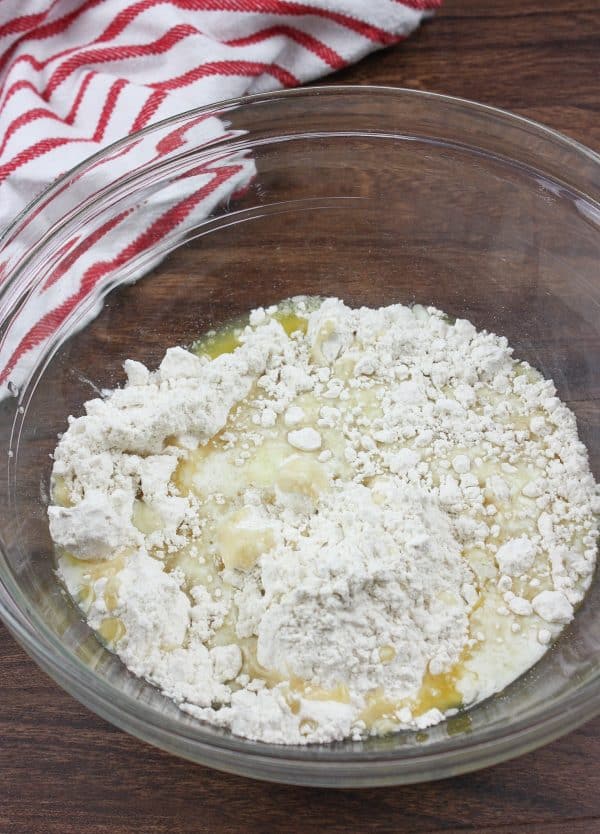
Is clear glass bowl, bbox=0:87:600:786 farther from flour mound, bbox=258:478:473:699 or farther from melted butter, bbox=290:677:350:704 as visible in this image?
melted butter, bbox=290:677:350:704

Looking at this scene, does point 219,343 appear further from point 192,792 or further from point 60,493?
point 192,792

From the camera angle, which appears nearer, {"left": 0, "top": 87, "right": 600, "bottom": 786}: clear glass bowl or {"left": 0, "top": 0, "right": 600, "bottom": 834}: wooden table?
{"left": 0, "top": 0, "right": 600, "bottom": 834}: wooden table

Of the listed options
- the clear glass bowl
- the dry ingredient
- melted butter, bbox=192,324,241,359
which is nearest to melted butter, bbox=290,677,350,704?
the dry ingredient

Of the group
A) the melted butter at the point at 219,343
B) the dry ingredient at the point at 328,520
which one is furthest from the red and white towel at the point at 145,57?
the dry ingredient at the point at 328,520

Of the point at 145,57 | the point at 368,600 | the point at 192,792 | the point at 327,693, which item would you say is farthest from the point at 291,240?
the point at 192,792

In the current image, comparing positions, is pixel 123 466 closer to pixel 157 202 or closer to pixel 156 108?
pixel 157 202

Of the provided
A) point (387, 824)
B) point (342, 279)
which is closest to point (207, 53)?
point (342, 279)

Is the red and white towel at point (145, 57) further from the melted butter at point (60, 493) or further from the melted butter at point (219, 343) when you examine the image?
the melted butter at point (60, 493)
